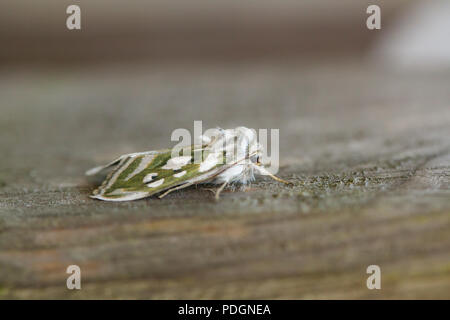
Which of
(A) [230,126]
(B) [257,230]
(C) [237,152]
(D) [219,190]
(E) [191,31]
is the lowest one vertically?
(B) [257,230]

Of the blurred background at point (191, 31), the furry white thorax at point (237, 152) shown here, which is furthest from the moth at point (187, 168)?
the blurred background at point (191, 31)

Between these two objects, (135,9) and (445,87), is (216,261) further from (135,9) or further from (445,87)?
(135,9)

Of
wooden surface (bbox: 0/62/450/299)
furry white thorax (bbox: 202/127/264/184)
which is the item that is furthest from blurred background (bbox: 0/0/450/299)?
furry white thorax (bbox: 202/127/264/184)

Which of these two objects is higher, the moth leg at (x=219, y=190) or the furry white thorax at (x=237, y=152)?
the furry white thorax at (x=237, y=152)

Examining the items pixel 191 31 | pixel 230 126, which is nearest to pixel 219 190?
pixel 230 126

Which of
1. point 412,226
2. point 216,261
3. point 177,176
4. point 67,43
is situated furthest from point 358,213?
point 67,43

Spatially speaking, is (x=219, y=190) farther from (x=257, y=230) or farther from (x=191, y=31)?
(x=191, y=31)

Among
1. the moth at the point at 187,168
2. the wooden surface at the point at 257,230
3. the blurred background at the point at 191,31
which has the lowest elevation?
the wooden surface at the point at 257,230

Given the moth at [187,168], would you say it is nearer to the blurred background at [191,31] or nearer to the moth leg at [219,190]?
the moth leg at [219,190]
